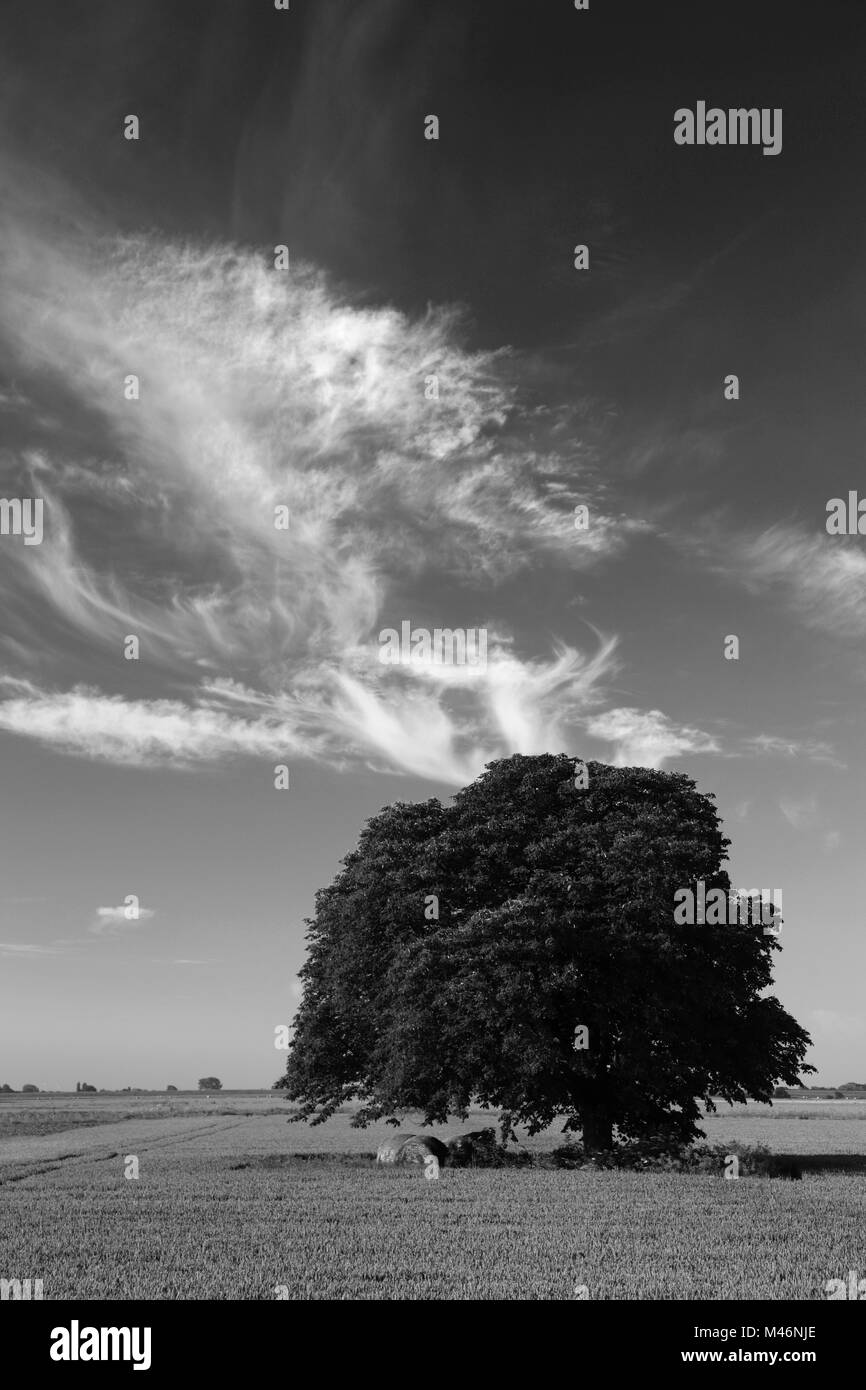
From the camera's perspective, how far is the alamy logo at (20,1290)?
14.6 metres

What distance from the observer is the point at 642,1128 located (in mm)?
43344

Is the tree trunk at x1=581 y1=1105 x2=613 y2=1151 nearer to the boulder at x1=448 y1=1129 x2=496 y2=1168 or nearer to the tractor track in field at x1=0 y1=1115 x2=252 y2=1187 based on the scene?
the boulder at x1=448 y1=1129 x2=496 y2=1168

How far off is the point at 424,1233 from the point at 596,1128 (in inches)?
943

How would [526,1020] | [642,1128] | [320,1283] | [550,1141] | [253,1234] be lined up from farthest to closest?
[550,1141] → [642,1128] → [526,1020] → [253,1234] → [320,1283]

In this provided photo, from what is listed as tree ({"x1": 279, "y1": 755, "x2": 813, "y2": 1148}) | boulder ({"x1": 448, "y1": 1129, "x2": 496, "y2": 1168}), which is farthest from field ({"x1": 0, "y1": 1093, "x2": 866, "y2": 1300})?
tree ({"x1": 279, "y1": 755, "x2": 813, "y2": 1148})

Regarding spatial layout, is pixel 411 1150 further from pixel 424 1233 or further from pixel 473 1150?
pixel 424 1233

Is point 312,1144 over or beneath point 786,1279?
beneath

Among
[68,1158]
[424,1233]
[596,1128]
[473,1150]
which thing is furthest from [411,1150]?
[424,1233]
